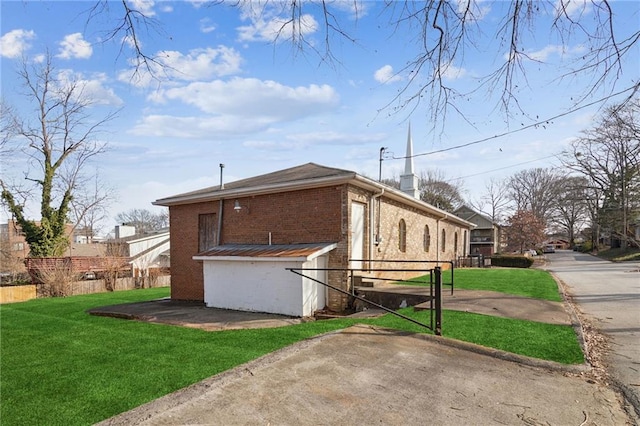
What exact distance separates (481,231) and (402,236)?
31.9 metres

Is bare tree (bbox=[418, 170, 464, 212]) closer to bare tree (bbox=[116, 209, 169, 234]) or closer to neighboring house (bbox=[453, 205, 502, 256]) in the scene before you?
neighboring house (bbox=[453, 205, 502, 256])

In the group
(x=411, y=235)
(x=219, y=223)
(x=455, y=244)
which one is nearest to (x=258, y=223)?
(x=219, y=223)

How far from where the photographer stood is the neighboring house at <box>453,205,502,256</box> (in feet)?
132

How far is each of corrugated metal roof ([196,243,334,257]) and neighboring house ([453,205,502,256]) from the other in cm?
3417

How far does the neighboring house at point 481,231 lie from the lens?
132ft

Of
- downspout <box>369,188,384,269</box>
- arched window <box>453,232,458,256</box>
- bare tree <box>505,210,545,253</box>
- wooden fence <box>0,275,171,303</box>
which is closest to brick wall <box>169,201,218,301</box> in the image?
downspout <box>369,188,384,269</box>

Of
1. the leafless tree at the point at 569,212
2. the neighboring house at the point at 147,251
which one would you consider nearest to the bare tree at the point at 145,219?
the neighboring house at the point at 147,251

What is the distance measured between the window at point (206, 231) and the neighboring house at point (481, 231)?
33.7m

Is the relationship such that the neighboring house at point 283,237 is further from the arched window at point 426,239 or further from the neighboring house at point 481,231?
the neighboring house at point 481,231

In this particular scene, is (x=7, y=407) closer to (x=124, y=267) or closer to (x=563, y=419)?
(x=563, y=419)

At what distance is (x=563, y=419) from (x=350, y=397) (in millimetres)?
1920

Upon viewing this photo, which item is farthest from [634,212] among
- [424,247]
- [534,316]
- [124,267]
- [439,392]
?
[124,267]

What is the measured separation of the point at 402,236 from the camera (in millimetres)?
14055

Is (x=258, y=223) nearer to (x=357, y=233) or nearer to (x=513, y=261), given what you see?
(x=357, y=233)
